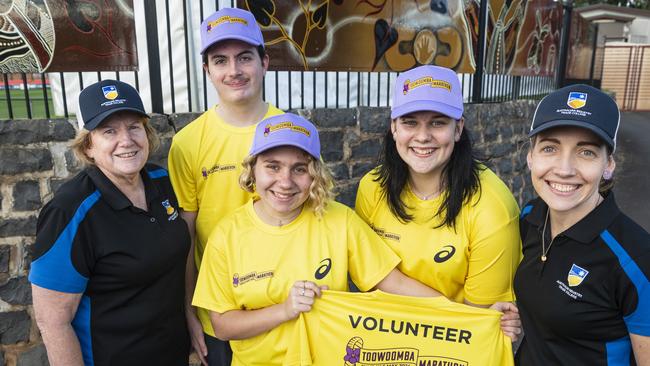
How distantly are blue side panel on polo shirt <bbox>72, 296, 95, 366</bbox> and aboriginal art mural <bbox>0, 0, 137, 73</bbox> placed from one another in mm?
2125

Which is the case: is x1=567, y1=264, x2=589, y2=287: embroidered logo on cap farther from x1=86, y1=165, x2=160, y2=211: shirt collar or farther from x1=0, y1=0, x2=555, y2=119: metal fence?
x1=0, y1=0, x2=555, y2=119: metal fence

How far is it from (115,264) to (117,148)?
55 centimetres

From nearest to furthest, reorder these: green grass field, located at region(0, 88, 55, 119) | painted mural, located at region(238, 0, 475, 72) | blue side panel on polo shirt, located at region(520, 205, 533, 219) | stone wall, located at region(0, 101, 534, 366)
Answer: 1. blue side panel on polo shirt, located at region(520, 205, 533, 219)
2. stone wall, located at region(0, 101, 534, 366)
3. painted mural, located at region(238, 0, 475, 72)
4. green grass field, located at region(0, 88, 55, 119)

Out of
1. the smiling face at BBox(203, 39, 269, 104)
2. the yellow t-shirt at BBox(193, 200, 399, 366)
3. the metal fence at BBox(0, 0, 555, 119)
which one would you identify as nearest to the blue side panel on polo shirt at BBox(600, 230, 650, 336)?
the yellow t-shirt at BBox(193, 200, 399, 366)

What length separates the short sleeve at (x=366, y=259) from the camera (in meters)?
2.27

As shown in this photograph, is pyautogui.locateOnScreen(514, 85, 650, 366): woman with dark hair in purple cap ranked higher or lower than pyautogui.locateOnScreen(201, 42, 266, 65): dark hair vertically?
lower

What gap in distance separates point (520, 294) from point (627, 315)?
1.48 ft

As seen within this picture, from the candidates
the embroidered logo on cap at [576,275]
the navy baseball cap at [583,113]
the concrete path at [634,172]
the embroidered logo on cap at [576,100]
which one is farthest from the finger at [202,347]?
the concrete path at [634,172]

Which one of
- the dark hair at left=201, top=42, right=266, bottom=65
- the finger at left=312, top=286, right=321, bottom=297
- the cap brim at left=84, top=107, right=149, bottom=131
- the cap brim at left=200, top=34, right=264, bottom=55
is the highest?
the cap brim at left=200, top=34, right=264, bottom=55

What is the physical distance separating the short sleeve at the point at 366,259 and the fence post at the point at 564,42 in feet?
30.7

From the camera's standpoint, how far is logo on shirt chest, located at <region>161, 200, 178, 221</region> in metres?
2.48

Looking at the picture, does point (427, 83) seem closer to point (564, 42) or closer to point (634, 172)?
point (564, 42)

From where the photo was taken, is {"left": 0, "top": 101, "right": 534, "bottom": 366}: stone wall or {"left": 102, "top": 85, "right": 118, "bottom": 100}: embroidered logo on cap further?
{"left": 0, "top": 101, "right": 534, "bottom": 366}: stone wall

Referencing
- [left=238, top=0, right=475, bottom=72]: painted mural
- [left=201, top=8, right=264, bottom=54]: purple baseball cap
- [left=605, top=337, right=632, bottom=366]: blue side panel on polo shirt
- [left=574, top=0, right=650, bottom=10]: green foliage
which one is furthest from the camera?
[left=574, top=0, right=650, bottom=10]: green foliage
